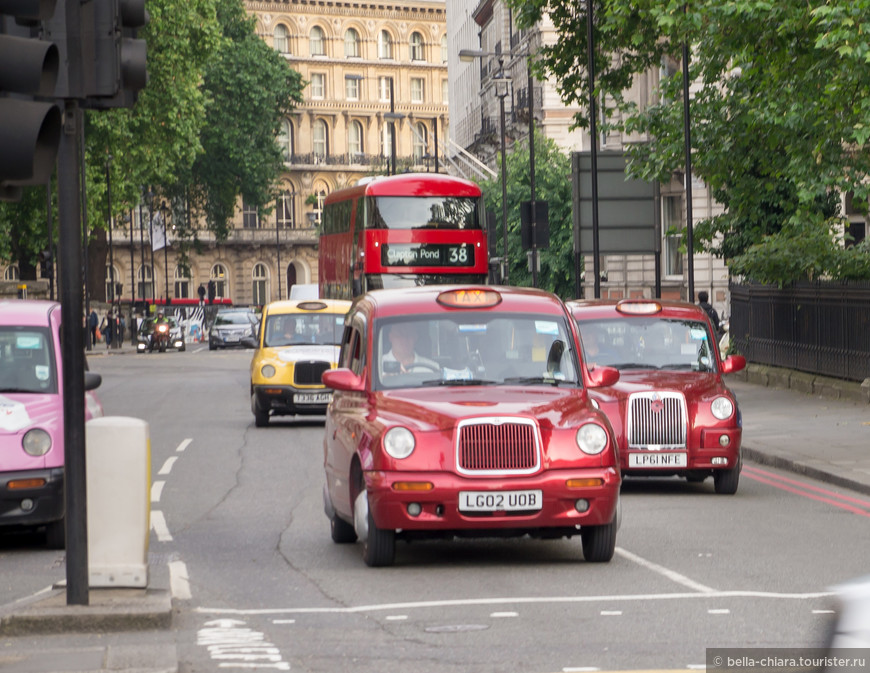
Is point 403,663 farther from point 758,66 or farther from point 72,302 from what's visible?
point 758,66

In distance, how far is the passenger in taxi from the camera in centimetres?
1098

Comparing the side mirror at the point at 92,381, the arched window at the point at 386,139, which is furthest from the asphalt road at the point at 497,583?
the arched window at the point at 386,139

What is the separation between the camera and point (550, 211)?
200 feet

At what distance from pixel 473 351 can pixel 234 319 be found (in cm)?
6165

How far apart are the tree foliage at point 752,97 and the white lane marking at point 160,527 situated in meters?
8.32

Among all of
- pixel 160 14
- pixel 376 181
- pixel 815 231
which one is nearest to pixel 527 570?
pixel 815 231

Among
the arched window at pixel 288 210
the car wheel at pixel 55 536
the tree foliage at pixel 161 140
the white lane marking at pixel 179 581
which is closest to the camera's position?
the white lane marking at pixel 179 581

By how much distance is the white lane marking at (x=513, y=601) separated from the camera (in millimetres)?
8812

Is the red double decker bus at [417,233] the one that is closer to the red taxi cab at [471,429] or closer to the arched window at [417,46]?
the red taxi cab at [471,429]

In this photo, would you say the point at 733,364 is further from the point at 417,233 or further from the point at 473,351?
the point at 417,233

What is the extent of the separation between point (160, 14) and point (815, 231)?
35122 millimetres

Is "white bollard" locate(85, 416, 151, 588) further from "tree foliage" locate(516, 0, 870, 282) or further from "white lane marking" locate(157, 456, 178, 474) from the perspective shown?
"tree foliage" locate(516, 0, 870, 282)

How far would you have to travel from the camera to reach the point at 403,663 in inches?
289

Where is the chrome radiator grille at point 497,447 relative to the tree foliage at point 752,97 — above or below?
below
